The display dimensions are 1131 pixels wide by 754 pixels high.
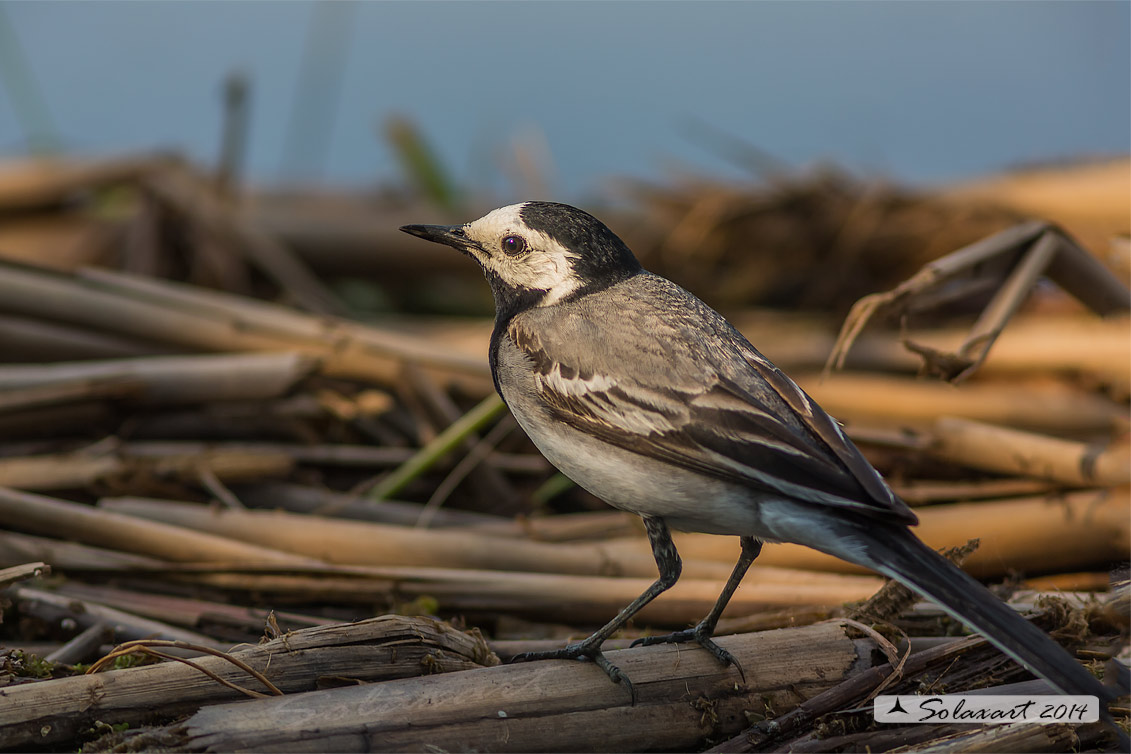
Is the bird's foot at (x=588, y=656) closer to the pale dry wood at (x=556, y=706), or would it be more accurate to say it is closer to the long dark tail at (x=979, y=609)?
the pale dry wood at (x=556, y=706)

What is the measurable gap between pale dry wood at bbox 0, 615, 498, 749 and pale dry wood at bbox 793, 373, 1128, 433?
9.74 ft

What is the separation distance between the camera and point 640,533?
4.55 meters

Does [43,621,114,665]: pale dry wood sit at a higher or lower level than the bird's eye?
lower

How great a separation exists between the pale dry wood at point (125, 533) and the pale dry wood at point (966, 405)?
3019mm

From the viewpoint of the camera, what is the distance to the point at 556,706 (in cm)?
285

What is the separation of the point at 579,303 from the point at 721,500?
94 cm

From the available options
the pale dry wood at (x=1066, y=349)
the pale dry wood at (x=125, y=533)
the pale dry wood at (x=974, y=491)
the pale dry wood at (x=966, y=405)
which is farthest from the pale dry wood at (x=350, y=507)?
the pale dry wood at (x=1066, y=349)

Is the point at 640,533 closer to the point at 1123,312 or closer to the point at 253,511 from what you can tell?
the point at 253,511

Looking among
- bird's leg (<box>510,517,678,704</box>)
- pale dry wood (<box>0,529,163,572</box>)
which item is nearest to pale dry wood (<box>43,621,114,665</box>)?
pale dry wood (<box>0,529,163,572</box>)

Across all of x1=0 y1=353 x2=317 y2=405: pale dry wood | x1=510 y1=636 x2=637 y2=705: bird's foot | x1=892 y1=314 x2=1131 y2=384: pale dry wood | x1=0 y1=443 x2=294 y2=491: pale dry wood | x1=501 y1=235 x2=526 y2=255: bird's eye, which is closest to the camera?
x1=510 y1=636 x2=637 y2=705: bird's foot

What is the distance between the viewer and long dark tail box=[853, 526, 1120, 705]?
2424 millimetres

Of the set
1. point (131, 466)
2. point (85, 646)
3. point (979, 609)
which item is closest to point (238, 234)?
point (131, 466)

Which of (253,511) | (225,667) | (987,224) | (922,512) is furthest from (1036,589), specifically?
(987,224)

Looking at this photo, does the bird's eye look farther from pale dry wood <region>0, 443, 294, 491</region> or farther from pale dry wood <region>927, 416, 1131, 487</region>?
pale dry wood <region>927, 416, 1131, 487</region>
